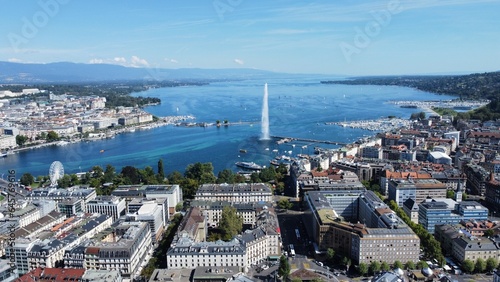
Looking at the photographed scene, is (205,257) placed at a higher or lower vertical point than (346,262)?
higher

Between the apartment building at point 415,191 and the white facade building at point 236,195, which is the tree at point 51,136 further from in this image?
the apartment building at point 415,191

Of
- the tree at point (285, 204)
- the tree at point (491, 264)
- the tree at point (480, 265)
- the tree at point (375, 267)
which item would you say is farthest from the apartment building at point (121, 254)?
the tree at point (491, 264)

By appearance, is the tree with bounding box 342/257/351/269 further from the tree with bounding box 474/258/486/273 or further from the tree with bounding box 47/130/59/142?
the tree with bounding box 47/130/59/142

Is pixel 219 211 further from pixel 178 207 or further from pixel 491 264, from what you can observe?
pixel 491 264

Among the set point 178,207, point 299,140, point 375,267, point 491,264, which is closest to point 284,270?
point 375,267

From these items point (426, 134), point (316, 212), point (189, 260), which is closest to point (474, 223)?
point (316, 212)

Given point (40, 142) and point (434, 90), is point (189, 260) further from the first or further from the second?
point (434, 90)
